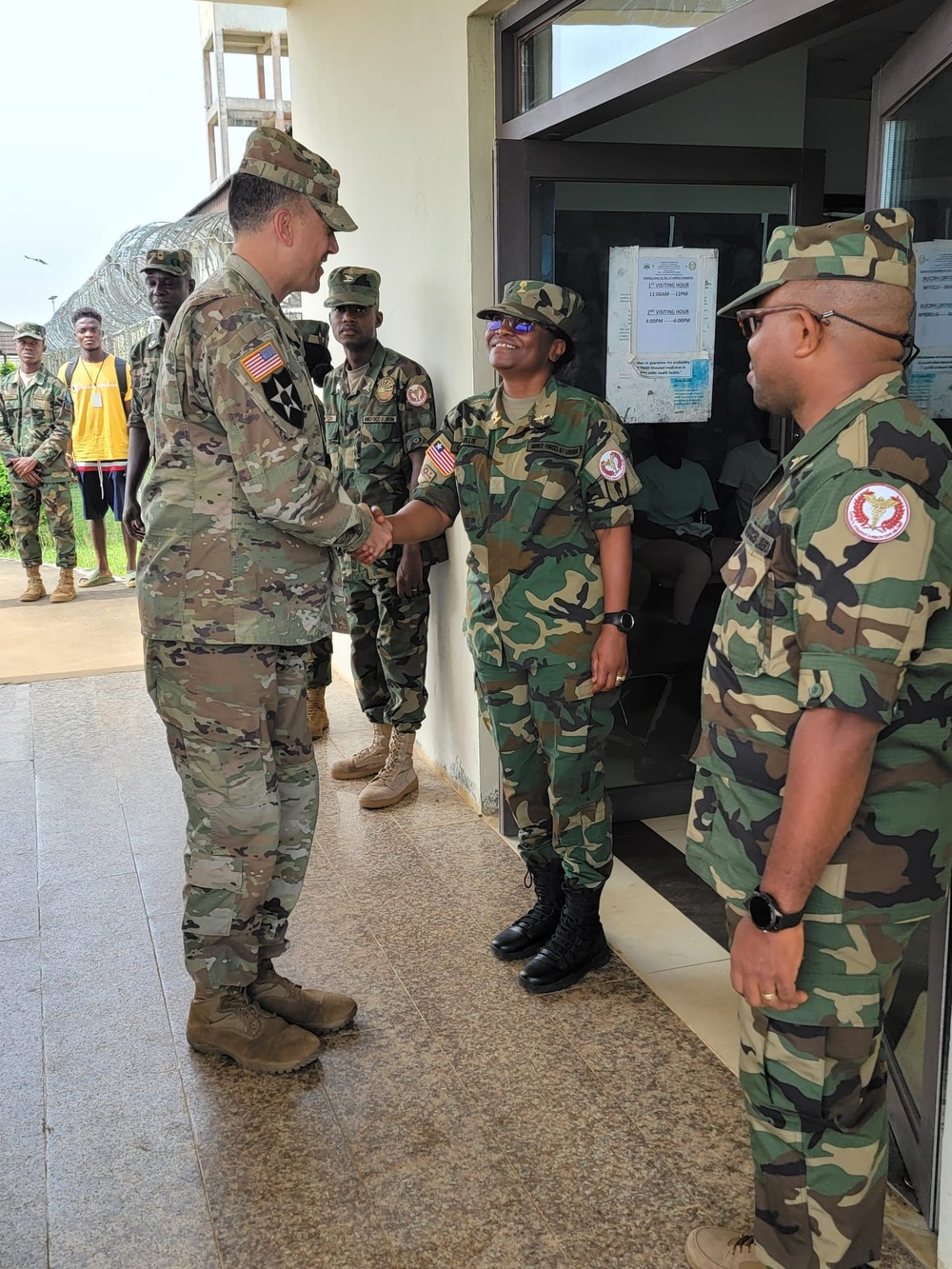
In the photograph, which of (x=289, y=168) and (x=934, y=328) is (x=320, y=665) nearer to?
(x=289, y=168)

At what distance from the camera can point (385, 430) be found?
3.79 metres

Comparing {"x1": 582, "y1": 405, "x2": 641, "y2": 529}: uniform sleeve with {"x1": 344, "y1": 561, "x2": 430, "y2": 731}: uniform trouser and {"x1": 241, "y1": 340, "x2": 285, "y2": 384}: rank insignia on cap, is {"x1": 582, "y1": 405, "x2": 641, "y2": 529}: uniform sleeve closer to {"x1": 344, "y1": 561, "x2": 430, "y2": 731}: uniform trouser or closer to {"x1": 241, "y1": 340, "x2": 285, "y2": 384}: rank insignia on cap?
{"x1": 241, "y1": 340, "x2": 285, "y2": 384}: rank insignia on cap

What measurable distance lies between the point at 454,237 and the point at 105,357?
193 inches

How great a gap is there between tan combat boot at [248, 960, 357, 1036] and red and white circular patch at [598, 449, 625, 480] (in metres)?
1.33

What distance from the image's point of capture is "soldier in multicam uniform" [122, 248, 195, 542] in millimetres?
4301

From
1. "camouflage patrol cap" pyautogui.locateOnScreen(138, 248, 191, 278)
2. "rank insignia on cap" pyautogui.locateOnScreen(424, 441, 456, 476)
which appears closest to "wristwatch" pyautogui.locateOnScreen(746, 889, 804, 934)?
"rank insignia on cap" pyautogui.locateOnScreen(424, 441, 456, 476)

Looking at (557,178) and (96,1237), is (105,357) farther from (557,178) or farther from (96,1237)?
(96,1237)

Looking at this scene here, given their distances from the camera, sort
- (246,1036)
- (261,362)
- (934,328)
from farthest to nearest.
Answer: (246,1036), (261,362), (934,328)

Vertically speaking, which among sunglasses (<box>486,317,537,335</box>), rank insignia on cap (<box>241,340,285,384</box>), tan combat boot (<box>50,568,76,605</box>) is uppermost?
sunglasses (<box>486,317,537,335</box>)

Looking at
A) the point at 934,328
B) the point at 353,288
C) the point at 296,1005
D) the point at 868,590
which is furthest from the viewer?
the point at 353,288

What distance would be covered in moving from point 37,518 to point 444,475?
584cm

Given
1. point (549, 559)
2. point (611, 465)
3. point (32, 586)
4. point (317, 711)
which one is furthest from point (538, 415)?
point (32, 586)

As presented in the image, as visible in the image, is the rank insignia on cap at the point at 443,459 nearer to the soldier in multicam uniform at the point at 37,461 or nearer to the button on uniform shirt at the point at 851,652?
the button on uniform shirt at the point at 851,652

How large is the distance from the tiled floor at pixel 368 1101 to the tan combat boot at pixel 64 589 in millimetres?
4531
